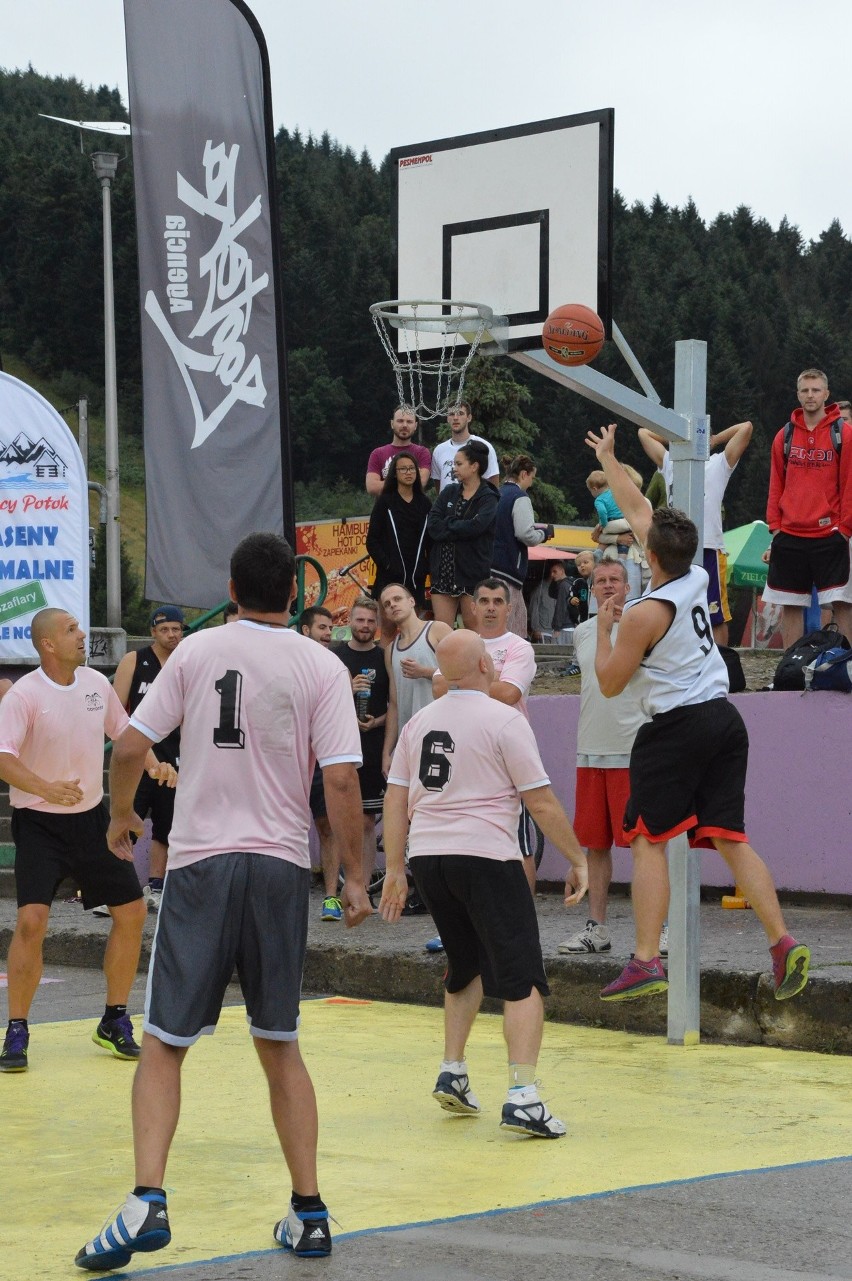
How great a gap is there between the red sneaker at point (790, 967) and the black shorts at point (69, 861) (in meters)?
2.76

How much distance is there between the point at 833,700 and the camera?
9.89 meters

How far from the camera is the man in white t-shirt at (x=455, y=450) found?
470 inches

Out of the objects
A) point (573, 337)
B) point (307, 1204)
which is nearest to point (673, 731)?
point (573, 337)

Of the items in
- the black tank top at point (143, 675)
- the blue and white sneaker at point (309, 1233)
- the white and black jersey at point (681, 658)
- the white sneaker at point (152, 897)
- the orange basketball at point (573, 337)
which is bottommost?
the white sneaker at point (152, 897)

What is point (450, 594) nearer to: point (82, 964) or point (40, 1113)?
point (82, 964)

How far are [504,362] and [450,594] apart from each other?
38.7m

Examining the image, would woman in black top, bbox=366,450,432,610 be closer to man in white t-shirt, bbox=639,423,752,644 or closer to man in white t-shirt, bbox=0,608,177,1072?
man in white t-shirt, bbox=639,423,752,644

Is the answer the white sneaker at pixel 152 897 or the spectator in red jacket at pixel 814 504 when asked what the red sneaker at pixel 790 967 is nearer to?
the spectator in red jacket at pixel 814 504

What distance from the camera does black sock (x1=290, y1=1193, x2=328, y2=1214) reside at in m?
4.25

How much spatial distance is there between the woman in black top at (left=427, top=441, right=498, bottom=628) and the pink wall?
235 centimetres

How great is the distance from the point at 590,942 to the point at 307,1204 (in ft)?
13.9

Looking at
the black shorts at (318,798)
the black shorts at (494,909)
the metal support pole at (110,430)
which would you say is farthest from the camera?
the metal support pole at (110,430)

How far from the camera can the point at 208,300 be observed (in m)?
12.7

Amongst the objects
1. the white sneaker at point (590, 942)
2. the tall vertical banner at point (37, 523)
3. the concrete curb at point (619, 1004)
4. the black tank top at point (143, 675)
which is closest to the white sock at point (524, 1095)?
the concrete curb at point (619, 1004)
